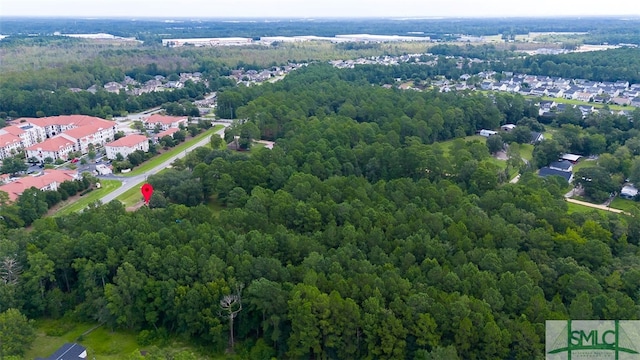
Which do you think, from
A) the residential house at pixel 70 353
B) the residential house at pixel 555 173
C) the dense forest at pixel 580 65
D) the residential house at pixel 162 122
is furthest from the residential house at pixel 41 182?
the dense forest at pixel 580 65

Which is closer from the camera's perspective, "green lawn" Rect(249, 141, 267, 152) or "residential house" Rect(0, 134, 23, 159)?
"residential house" Rect(0, 134, 23, 159)

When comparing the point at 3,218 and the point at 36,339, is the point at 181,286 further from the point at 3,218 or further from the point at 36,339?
the point at 3,218

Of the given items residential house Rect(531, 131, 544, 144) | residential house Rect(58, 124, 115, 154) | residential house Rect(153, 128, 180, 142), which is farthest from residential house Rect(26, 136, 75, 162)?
residential house Rect(531, 131, 544, 144)

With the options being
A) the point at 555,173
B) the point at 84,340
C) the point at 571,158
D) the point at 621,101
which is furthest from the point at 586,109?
the point at 84,340

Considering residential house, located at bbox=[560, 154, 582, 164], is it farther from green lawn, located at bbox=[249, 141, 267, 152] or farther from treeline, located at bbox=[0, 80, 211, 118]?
treeline, located at bbox=[0, 80, 211, 118]

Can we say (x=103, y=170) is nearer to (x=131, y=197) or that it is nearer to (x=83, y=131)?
(x=131, y=197)

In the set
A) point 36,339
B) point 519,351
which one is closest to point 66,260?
point 36,339
